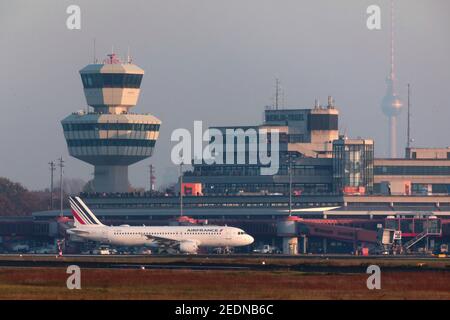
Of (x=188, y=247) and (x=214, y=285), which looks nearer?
(x=214, y=285)

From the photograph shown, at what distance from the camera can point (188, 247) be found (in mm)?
186000

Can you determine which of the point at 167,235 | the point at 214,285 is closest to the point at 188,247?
the point at 167,235

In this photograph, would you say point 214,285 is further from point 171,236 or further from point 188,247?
point 171,236

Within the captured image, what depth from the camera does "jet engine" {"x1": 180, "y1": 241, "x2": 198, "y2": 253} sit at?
609ft

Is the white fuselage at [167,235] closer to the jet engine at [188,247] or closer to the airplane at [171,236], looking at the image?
the airplane at [171,236]

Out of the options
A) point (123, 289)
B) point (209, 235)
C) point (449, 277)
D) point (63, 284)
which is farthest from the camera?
point (209, 235)

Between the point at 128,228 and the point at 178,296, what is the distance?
4211 inches

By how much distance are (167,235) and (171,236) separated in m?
0.68

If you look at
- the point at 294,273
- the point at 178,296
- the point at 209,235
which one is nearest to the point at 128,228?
the point at 209,235

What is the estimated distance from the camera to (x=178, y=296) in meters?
89.8

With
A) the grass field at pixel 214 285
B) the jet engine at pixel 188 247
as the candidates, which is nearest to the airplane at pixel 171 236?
the jet engine at pixel 188 247

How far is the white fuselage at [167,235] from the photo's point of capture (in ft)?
620

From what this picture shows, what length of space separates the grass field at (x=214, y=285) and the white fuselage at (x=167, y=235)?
224 feet
